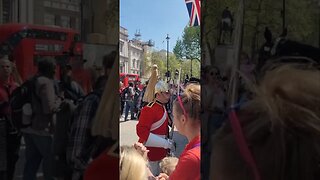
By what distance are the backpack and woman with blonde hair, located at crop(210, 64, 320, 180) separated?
57cm

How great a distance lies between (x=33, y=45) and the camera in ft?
3.42

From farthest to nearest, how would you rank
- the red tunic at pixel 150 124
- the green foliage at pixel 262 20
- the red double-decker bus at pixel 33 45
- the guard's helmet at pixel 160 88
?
the guard's helmet at pixel 160 88 < the red tunic at pixel 150 124 < the red double-decker bus at pixel 33 45 < the green foliage at pixel 262 20

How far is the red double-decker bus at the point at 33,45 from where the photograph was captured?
1039 mm

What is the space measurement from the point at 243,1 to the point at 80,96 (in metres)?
0.52

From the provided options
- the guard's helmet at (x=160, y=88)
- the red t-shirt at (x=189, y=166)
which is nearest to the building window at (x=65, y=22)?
the red t-shirt at (x=189, y=166)

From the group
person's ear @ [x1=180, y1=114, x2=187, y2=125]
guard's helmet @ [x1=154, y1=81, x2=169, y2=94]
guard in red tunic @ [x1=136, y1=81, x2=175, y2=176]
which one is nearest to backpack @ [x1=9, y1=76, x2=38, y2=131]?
person's ear @ [x1=180, y1=114, x2=187, y2=125]

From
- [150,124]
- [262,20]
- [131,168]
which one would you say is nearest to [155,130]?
[150,124]

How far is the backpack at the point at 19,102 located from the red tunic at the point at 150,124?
8.09 ft

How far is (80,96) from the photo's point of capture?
3.61 feet

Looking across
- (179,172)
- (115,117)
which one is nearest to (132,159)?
(179,172)

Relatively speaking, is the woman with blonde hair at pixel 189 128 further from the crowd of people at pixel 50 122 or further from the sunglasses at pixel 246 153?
the sunglasses at pixel 246 153

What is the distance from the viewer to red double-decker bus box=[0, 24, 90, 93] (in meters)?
1.04

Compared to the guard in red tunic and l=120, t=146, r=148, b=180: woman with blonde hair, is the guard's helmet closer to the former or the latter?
the guard in red tunic

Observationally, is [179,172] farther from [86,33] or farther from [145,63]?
[145,63]
